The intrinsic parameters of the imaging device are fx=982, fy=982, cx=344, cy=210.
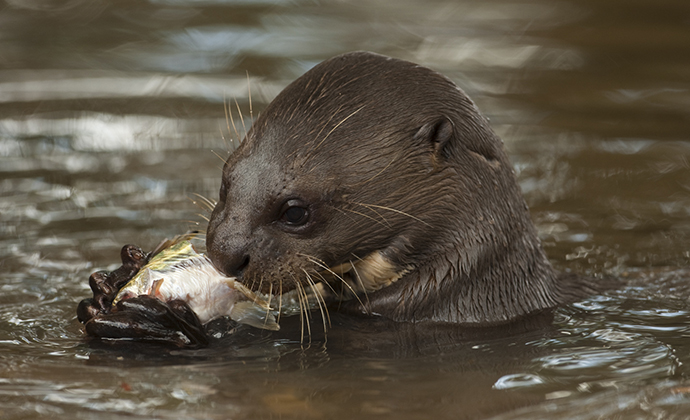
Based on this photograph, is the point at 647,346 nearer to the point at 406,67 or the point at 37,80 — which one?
the point at 406,67

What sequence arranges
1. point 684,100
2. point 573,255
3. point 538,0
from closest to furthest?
point 573,255
point 684,100
point 538,0

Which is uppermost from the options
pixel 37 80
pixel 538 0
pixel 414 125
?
pixel 538 0

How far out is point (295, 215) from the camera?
3.21m

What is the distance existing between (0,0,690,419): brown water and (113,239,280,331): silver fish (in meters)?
0.10

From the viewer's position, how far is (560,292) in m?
3.72

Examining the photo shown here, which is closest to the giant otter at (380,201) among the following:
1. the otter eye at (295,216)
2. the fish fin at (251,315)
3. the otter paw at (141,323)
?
the otter eye at (295,216)

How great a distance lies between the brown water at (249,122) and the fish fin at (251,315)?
0.19 feet

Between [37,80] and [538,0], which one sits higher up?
[538,0]

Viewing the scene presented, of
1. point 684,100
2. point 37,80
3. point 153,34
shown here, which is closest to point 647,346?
point 684,100

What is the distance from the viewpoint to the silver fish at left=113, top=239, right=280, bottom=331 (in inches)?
124

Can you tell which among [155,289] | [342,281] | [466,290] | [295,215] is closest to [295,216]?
[295,215]

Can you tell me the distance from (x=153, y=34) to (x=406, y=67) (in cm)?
579

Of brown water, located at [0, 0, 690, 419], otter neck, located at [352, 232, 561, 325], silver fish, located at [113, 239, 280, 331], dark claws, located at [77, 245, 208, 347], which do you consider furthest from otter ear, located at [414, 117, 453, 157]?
dark claws, located at [77, 245, 208, 347]

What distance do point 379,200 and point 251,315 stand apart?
58 centimetres
